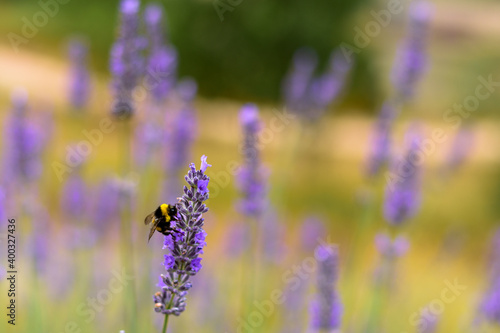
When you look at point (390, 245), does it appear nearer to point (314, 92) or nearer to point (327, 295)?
point (327, 295)

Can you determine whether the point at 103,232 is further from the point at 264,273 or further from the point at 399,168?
the point at 399,168

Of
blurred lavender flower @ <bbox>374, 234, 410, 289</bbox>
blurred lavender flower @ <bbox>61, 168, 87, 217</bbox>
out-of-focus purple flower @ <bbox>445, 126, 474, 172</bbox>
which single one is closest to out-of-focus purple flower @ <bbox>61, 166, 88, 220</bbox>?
blurred lavender flower @ <bbox>61, 168, 87, 217</bbox>

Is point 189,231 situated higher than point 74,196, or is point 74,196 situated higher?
point 189,231

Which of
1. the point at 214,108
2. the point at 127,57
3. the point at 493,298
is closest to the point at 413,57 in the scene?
the point at 493,298

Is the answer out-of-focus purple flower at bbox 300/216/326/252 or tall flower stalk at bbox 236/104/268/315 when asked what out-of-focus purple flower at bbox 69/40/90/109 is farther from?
out-of-focus purple flower at bbox 300/216/326/252

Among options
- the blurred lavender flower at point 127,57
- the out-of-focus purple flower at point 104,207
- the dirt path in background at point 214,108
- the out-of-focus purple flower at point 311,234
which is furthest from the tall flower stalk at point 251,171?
the dirt path in background at point 214,108

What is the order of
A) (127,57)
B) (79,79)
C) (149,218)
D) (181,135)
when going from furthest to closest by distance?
(79,79)
(181,135)
(127,57)
(149,218)

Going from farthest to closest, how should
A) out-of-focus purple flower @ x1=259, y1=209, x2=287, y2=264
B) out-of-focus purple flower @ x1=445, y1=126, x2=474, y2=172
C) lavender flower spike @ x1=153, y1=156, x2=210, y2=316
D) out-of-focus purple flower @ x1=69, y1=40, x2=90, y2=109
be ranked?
out-of-focus purple flower @ x1=445, y1=126, x2=474, y2=172
out-of-focus purple flower @ x1=259, y1=209, x2=287, y2=264
out-of-focus purple flower @ x1=69, y1=40, x2=90, y2=109
lavender flower spike @ x1=153, y1=156, x2=210, y2=316

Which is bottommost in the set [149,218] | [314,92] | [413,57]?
[149,218]
